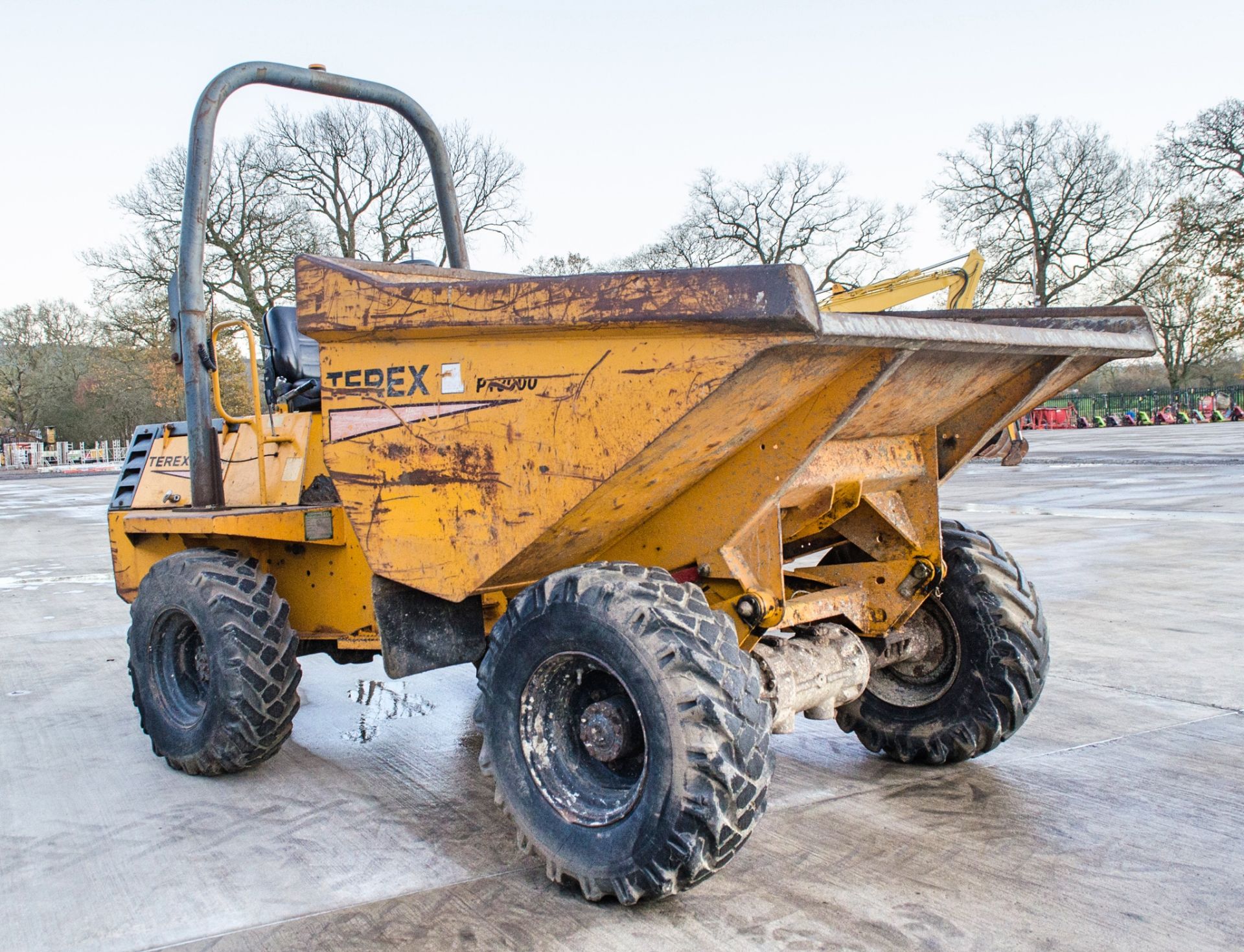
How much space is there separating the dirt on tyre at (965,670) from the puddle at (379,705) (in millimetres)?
2256

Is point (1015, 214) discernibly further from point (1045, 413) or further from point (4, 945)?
point (4, 945)

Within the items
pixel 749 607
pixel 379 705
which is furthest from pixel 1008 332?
pixel 379 705

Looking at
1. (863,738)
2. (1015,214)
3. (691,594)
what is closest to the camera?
(691,594)

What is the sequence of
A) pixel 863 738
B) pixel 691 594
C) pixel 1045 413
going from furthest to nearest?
pixel 1045 413 → pixel 863 738 → pixel 691 594

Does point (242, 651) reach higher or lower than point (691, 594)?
lower

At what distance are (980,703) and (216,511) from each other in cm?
312

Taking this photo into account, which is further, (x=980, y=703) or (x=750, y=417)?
(x=980, y=703)

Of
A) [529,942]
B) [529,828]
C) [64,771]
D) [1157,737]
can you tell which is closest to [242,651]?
[64,771]

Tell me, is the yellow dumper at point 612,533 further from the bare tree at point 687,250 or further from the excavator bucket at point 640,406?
the bare tree at point 687,250

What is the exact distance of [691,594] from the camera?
304 centimetres

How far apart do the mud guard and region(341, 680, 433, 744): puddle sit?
3.94 feet

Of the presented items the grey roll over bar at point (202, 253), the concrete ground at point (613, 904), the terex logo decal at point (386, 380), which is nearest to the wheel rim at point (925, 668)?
the concrete ground at point (613, 904)

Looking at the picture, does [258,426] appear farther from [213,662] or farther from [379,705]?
[379,705]

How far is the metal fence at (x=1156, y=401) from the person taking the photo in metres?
50.4
